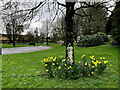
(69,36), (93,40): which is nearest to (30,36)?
(93,40)

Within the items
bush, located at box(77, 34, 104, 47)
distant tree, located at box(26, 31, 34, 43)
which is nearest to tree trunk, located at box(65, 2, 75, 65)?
bush, located at box(77, 34, 104, 47)

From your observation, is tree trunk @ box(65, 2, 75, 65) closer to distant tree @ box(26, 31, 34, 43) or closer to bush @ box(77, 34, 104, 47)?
bush @ box(77, 34, 104, 47)

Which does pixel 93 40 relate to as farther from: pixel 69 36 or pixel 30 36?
pixel 30 36

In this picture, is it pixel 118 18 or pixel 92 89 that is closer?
pixel 92 89

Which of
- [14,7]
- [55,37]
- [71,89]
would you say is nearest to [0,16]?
[14,7]

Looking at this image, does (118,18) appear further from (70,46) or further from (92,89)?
(92,89)

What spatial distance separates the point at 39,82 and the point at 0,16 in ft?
11.6

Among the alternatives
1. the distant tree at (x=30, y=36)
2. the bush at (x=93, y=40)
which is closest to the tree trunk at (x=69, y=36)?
the bush at (x=93, y=40)

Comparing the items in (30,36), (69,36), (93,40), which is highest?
(30,36)

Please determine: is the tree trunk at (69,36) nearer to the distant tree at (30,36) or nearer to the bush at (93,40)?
the bush at (93,40)

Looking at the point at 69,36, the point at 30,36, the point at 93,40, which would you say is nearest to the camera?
the point at 69,36

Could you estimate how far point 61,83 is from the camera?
4164 millimetres

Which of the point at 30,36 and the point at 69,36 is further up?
the point at 30,36

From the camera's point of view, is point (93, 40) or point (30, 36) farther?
point (30, 36)
